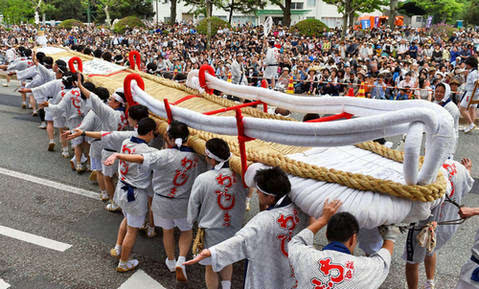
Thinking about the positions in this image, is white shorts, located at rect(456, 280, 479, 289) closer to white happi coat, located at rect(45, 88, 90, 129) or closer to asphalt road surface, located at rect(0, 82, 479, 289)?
asphalt road surface, located at rect(0, 82, 479, 289)

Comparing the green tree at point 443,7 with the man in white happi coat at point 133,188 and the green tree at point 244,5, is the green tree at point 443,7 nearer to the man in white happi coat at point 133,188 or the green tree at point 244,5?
the green tree at point 244,5

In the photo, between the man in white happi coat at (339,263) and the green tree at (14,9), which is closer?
the man in white happi coat at (339,263)

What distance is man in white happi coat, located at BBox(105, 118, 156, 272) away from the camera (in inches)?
147

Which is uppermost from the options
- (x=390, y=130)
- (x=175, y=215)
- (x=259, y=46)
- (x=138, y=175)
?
(x=259, y=46)

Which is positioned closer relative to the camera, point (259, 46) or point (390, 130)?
point (390, 130)

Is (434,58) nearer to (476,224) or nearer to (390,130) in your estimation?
(476,224)

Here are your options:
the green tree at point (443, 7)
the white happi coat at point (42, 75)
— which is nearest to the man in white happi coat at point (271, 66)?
the white happi coat at point (42, 75)

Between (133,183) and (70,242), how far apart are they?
52.2 inches

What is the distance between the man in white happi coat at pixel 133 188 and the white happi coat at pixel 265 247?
5.06ft

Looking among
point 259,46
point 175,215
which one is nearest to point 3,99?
point 175,215

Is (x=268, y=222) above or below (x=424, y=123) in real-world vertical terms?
below

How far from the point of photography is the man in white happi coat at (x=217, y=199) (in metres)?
3.16

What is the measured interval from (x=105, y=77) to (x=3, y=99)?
646 centimetres

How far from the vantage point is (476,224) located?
4852 mm
